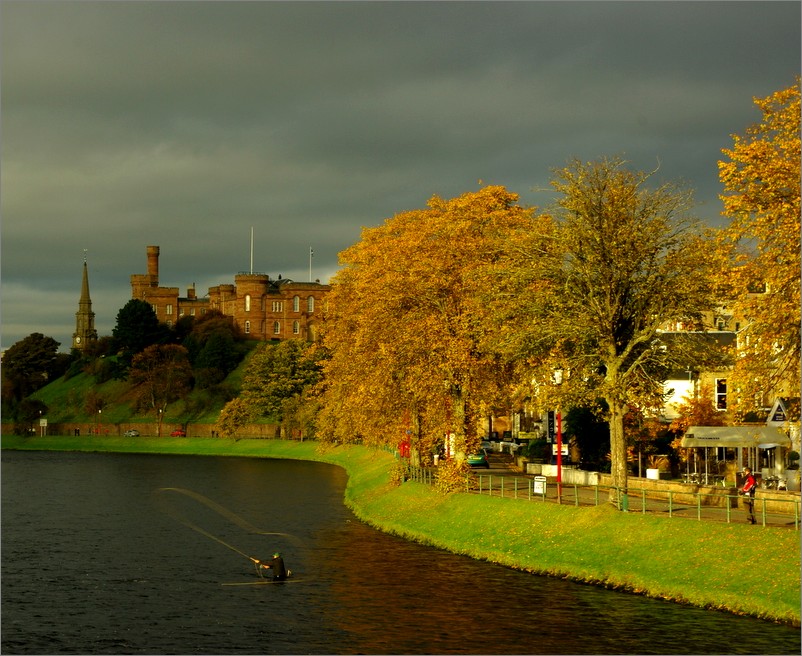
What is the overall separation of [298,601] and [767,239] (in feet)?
68.9

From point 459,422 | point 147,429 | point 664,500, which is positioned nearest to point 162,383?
point 147,429

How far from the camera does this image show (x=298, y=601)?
3988 centimetres

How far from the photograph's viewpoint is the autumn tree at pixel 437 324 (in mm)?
59094

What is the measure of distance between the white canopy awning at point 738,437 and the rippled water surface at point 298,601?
1788cm

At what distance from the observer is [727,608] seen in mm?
36812

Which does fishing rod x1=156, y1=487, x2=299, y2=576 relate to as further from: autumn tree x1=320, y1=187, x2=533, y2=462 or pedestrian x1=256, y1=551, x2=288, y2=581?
autumn tree x1=320, y1=187, x2=533, y2=462

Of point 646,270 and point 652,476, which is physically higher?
point 646,270

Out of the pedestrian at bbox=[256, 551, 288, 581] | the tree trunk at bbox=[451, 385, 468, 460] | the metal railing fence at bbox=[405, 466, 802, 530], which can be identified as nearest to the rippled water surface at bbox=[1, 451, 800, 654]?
the pedestrian at bbox=[256, 551, 288, 581]

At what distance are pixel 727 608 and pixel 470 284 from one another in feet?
85.2

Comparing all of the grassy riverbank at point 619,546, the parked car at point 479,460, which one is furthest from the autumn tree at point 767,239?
the parked car at point 479,460

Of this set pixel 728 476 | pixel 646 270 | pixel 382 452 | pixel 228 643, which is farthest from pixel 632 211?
pixel 382 452

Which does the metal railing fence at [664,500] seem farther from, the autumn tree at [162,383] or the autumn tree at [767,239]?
the autumn tree at [162,383]

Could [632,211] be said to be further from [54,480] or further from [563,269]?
[54,480]

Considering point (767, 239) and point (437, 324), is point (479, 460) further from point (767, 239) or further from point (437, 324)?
point (767, 239)
